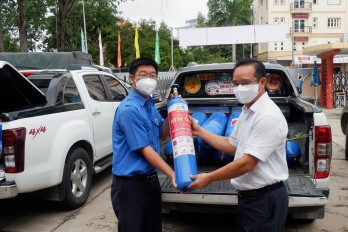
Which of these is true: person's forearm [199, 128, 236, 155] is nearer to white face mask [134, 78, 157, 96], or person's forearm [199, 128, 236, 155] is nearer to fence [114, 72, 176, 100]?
white face mask [134, 78, 157, 96]

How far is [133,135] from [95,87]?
367cm

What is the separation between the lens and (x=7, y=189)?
13.0 ft

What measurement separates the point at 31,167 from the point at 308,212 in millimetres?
2776

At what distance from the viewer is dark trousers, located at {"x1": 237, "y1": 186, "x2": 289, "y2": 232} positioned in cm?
243

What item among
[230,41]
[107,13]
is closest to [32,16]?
[230,41]

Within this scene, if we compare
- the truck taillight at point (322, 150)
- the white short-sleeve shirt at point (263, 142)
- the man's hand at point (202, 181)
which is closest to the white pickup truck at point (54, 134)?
the man's hand at point (202, 181)

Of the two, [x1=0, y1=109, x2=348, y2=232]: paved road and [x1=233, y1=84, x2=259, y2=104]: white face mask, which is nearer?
[x1=233, y1=84, x2=259, y2=104]: white face mask

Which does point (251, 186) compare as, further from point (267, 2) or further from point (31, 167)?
point (267, 2)

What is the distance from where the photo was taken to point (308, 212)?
11.7 ft

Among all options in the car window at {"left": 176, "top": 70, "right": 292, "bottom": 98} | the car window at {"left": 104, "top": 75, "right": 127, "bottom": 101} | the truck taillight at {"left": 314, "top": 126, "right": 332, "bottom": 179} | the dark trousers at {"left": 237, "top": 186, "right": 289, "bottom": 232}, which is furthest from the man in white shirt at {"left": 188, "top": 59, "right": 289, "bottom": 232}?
the car window at {"left": 104, "top": 75, "right": 127, "bottom": 101}

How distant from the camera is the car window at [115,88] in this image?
6.69 metres

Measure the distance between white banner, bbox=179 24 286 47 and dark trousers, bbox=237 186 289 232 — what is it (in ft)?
55.4

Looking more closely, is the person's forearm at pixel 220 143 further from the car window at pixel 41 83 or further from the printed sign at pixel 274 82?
the car window at pixel 41 83

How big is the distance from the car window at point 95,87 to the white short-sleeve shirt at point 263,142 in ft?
12.2
